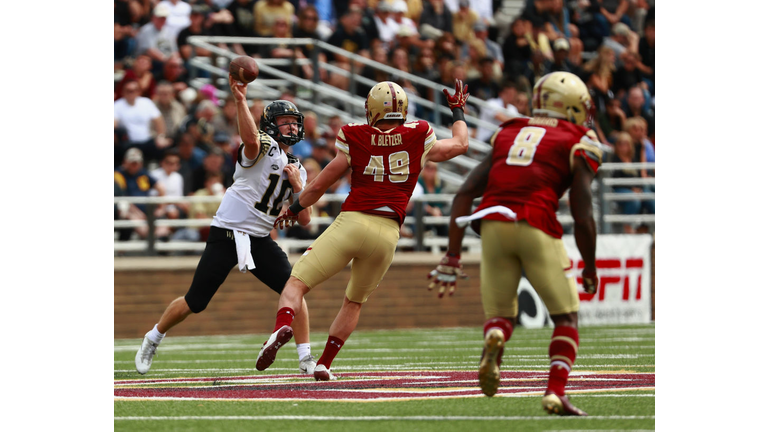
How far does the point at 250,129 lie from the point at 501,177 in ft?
7.91

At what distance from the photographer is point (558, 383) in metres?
5.43

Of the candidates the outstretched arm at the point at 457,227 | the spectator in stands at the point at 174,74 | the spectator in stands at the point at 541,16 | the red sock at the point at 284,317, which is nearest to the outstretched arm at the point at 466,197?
the outstretched arm at the point at 457,227

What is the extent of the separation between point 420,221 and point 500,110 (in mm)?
2876

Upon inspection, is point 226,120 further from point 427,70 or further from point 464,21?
point 464,21

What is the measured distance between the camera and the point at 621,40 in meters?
20.5

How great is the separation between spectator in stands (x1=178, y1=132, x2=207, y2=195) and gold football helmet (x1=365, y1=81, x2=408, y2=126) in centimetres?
763

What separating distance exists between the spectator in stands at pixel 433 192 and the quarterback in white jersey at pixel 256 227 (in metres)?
7.59

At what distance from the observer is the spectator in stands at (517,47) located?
18.9 meters

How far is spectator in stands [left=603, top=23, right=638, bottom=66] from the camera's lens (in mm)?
20172

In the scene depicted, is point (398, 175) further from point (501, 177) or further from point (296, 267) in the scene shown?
point (501, 177)

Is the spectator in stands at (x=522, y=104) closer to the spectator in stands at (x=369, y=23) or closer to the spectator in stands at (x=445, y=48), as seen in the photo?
the spectator in stands at (x=445, y=48)

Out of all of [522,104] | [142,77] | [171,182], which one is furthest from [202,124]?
[522,104]

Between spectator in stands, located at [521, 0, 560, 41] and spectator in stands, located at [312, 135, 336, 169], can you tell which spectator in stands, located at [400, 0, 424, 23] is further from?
spectator in stands, located at [312, 135, 336, 169]

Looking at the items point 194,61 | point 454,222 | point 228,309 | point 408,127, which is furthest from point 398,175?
point 194,61
